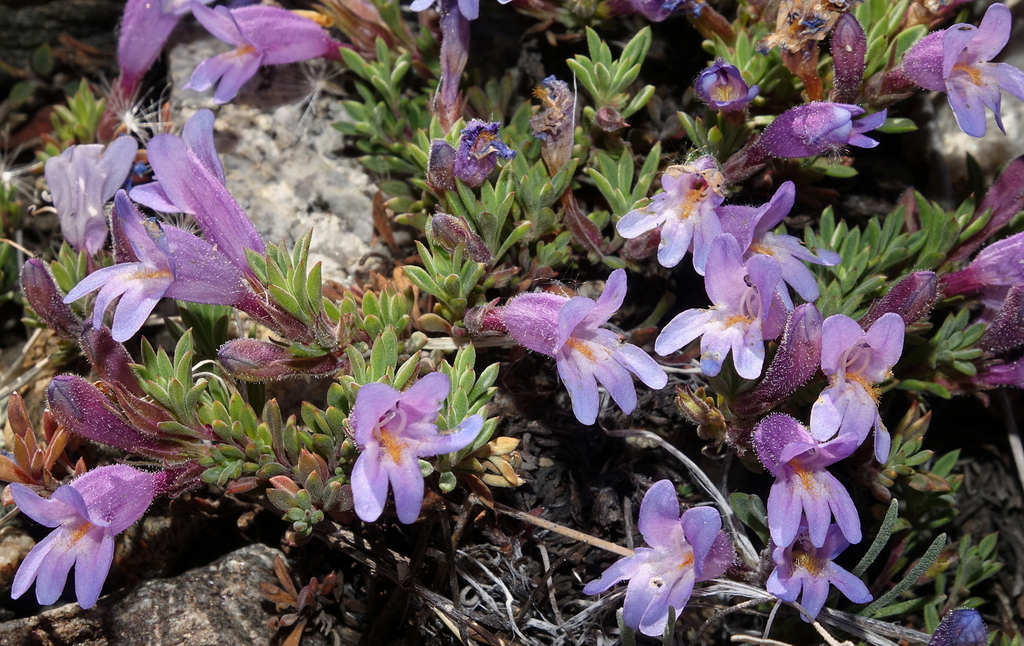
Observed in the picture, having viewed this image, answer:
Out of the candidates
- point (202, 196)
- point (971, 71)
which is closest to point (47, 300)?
point (202, 196)

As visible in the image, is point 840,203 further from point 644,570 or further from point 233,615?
point 233,615

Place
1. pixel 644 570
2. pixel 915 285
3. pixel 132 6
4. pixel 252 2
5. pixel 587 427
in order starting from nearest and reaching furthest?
pixel 644 570
pixel 915 285
pixel 587 427
pixel 132 6
pixel 252 2

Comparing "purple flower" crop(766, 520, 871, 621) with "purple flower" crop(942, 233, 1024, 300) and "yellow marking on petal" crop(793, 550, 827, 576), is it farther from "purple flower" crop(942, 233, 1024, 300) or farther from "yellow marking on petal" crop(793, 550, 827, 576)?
"purple flower" crop(942, 233, 1024, 300)

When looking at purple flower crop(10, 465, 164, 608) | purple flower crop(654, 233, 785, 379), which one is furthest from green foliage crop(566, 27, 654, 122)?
purple flower crop(10, 465, 164, 608)

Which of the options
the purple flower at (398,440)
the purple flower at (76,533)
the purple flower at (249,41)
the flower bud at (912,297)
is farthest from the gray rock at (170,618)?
the flower bud at (912,297)

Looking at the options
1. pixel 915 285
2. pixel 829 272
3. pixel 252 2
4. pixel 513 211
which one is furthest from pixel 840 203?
pixel 252 2
